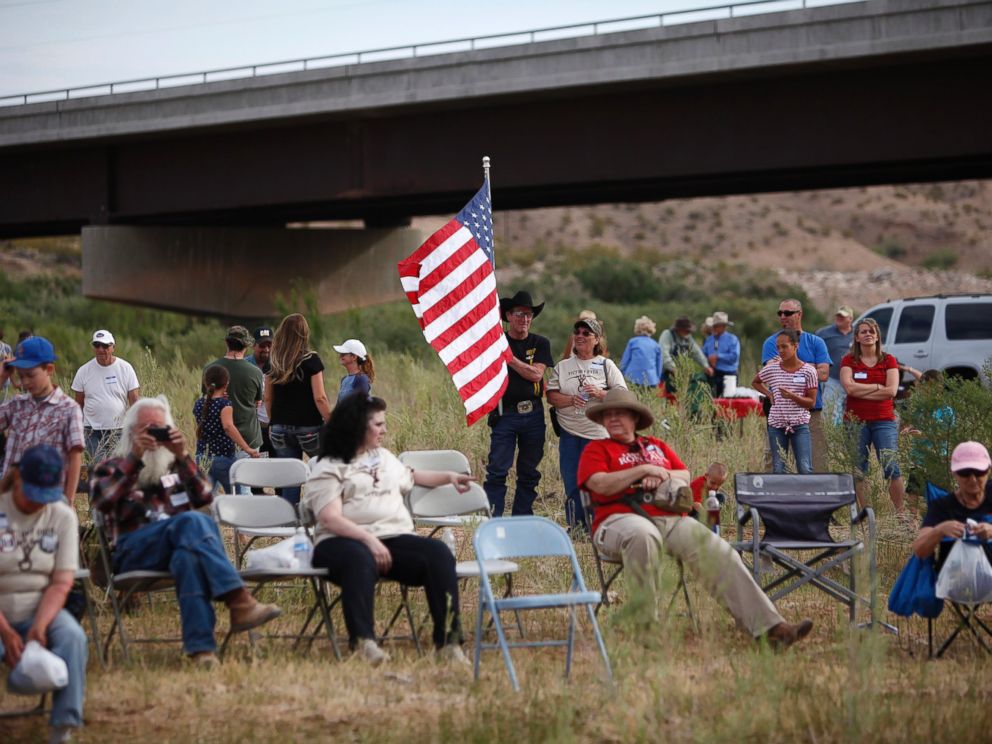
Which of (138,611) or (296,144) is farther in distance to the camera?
(296,144)

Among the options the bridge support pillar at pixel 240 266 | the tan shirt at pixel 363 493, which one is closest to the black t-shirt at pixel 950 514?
the tan shirt at pixel 363 493

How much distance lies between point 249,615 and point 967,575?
12.6 feet

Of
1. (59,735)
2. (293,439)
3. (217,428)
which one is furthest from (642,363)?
(59,735)

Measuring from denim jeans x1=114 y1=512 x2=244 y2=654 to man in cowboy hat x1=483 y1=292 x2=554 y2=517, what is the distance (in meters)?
4.26

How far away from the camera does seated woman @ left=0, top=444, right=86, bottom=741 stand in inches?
237

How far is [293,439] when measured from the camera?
11016 mm

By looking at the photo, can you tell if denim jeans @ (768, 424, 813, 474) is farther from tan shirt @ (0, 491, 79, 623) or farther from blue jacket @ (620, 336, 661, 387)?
tan shirt @ (0, 491, 79, 623)

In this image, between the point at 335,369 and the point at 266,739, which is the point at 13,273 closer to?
the point at 335,369

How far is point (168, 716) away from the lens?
6.29 m

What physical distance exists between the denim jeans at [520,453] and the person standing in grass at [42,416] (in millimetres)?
4034

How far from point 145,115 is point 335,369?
26.7 ft

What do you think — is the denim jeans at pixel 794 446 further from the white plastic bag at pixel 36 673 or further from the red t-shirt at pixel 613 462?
the white plastic bag at pixel 36 673

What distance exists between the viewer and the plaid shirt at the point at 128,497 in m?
7.50

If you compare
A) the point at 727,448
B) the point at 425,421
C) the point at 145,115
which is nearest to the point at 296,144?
the point at 145,115
